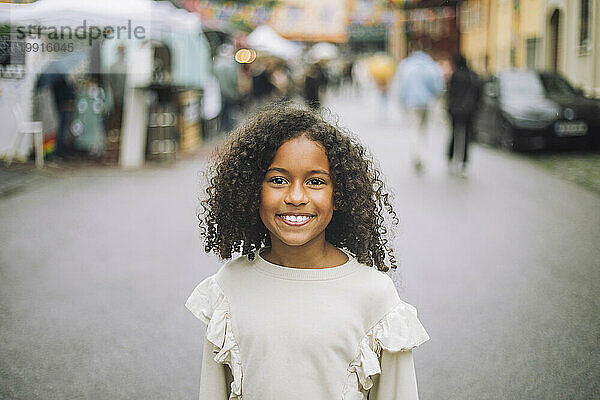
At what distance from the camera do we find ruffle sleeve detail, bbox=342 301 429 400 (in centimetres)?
215

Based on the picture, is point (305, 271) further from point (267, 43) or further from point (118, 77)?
point (267, 43)

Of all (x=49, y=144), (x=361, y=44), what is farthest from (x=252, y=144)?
(x=361, y=44)

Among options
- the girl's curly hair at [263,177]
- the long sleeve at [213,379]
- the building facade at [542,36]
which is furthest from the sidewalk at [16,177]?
the long sleeve at [213,379]

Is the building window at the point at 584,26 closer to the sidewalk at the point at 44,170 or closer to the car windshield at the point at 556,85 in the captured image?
the car windshield at the point at 556,85

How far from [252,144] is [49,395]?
2.04 meters

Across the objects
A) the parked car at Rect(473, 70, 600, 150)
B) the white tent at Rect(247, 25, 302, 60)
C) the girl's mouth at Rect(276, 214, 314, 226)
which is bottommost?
the girl's mouth at Rect(276, 214, 314, 226)

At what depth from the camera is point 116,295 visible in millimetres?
5348

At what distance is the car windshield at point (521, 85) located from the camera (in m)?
14.0

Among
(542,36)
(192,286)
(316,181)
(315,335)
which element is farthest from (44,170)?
(315,335)

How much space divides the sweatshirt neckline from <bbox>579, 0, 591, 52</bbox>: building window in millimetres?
8154

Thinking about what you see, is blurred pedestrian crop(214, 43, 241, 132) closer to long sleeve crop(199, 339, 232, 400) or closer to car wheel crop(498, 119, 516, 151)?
car wheel crop(498, 119, 516, 151)

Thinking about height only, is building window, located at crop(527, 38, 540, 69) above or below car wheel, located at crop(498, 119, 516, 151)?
above

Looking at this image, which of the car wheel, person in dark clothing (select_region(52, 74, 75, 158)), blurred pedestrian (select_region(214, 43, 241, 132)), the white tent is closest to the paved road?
person in dark clothing (select_region(52, 74, 75, 158))

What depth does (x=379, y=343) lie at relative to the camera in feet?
7.12
